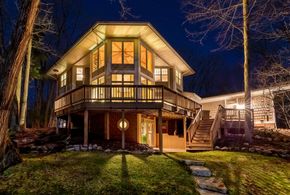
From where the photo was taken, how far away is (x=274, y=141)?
60.7ft

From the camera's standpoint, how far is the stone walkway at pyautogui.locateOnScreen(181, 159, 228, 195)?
8820 millimetres

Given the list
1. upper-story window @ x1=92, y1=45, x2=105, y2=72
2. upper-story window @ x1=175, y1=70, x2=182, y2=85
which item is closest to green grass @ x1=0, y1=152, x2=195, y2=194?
upper-story window @ x1=92, y1=45, x2=105, y2=72

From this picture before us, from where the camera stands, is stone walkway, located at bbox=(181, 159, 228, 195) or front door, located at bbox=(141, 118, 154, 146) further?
front door, located at bbox=(141, 118, 154, 146)

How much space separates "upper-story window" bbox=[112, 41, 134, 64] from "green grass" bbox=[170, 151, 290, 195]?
7.64 m

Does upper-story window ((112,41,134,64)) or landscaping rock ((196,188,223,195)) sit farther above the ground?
upper-story window ((112,41,134,64))

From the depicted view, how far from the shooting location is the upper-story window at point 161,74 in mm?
23234

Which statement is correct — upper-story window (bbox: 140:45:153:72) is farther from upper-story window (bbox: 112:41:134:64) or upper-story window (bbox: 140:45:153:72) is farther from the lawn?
the lawn

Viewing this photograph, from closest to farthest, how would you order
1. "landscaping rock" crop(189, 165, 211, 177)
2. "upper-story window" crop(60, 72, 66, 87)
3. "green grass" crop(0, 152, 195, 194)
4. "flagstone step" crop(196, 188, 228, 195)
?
"green grass" crop(0, 152, 195, 194)
"flagstone step" crop(196, 188, 228, 195)
"landscaping rock" crop(189, 165, 211, 177)
"upper-story window" crop(60, 72, 66, 87)

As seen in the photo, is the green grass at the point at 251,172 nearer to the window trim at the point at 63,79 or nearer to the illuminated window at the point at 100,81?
the illuminated window at the point at 100,81

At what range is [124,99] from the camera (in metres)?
15.4

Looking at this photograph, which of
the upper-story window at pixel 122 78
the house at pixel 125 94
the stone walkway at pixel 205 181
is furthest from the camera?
the upper-story window at pixel 122 78

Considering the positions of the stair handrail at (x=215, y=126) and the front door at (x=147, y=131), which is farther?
the front door at (x=147, y=131)

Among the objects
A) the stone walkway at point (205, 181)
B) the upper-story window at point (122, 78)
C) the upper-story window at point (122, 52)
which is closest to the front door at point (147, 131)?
the upper-story window at point (122, 78)

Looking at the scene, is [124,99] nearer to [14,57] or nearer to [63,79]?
[14,57]
